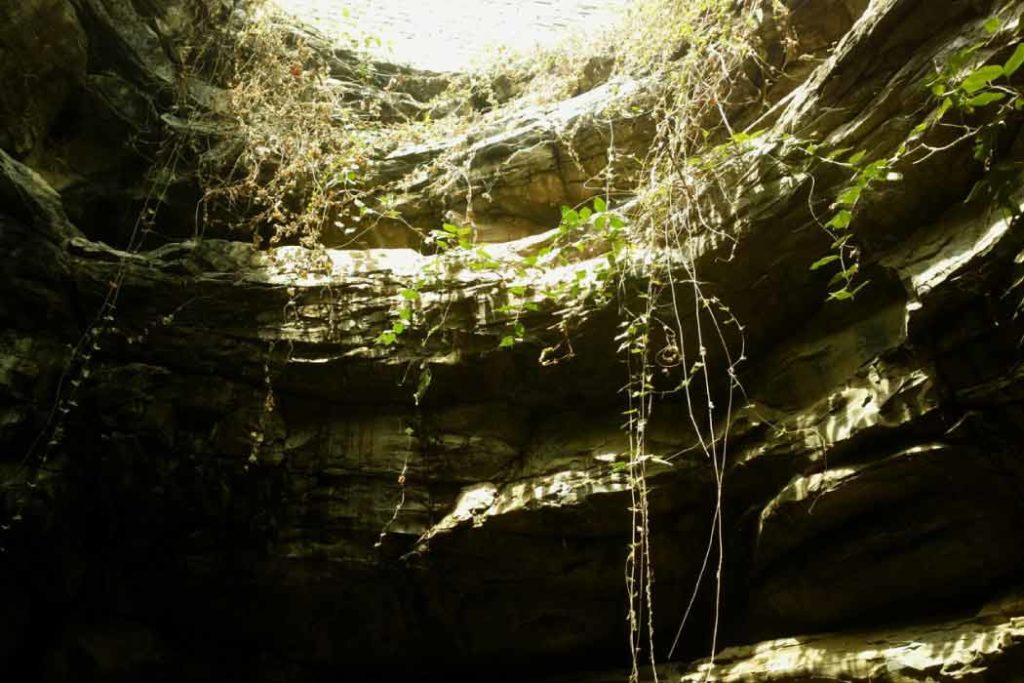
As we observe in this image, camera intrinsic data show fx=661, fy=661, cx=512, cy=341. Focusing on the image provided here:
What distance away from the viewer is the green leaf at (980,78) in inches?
83.1

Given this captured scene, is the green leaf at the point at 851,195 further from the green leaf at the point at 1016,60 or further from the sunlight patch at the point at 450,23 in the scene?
the sunlight patch at the point at 450,23

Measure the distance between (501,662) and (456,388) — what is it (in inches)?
56.2

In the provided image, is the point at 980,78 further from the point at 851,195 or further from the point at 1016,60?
the point at 851,195

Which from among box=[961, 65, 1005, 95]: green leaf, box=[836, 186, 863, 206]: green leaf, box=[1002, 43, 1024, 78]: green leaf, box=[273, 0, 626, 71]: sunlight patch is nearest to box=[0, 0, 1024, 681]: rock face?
box=[836, 186, 863, 206]: green leaf

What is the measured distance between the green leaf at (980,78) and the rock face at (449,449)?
469 millimetres

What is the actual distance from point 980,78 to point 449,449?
107 inches

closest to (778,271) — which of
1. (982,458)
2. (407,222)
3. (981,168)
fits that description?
(981,168)

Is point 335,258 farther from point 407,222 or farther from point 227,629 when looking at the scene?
point 227,629

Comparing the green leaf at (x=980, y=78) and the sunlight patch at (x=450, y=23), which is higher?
the sunlight patch at (x=450, y=23)

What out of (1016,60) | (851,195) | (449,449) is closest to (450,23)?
(449,449)

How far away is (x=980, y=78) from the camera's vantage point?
216 centimetres

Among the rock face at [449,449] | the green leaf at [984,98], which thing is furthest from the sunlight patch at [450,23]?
the green leaf at [984,98]

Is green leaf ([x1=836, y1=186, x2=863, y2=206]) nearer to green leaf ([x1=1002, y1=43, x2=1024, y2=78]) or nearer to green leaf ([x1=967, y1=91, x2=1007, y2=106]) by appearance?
green leaf ([x1=967, y1=91, x2=1007, y2=106])

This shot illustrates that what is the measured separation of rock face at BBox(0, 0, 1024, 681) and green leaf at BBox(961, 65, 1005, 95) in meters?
0.47
